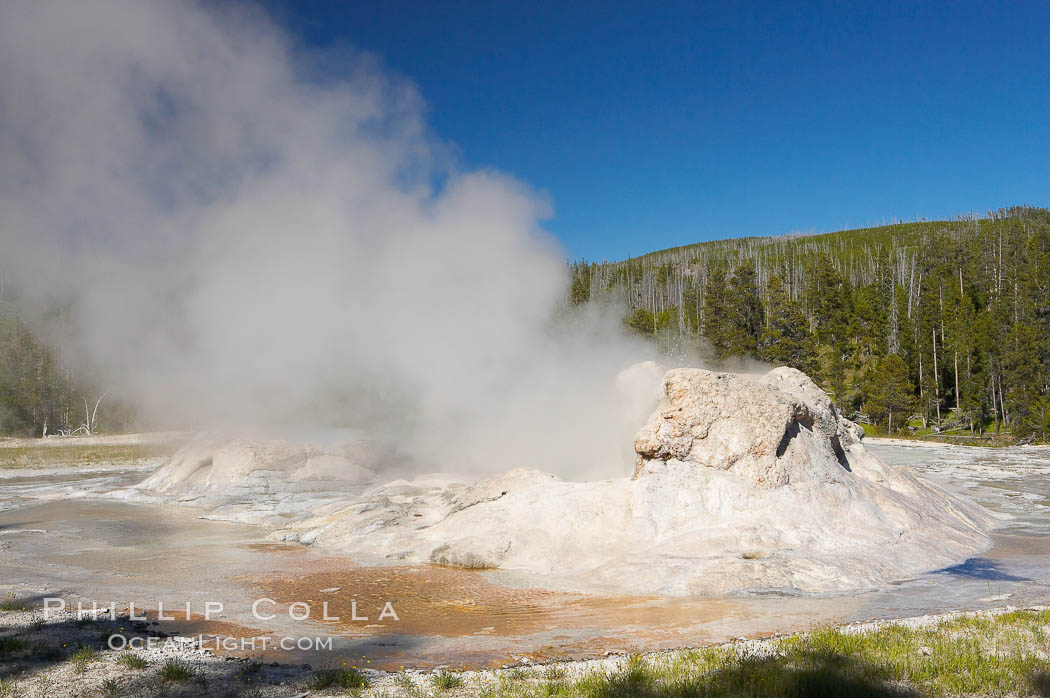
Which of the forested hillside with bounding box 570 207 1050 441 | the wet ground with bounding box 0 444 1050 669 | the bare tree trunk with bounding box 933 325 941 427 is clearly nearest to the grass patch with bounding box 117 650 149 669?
the wet ground with bounding box 0 444 1050 669

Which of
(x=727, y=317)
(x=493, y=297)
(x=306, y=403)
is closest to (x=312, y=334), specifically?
(x=306, y=403)

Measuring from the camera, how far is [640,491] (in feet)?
32.4

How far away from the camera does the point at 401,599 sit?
25.5ft

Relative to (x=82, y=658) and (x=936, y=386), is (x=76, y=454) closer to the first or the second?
(x=82, y=658)

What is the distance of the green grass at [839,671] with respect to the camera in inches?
161

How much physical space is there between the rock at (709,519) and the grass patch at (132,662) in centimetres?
471

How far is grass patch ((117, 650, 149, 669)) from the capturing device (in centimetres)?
485

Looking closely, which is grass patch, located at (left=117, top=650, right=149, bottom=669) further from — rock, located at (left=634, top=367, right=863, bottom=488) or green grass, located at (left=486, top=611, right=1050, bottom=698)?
rock, located at (left=634, top=367, right=863, bottom=488)

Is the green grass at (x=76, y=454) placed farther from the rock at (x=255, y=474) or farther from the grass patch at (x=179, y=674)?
the grass patch at (x=179, y=674)

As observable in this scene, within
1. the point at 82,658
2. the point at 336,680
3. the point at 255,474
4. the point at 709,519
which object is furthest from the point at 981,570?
the point at 255,474

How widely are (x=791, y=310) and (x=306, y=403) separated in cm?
3514

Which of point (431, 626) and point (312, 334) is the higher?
point (312, 334)

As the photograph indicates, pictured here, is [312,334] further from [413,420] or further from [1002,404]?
[1002,404]

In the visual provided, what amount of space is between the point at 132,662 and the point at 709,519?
23.0ft
